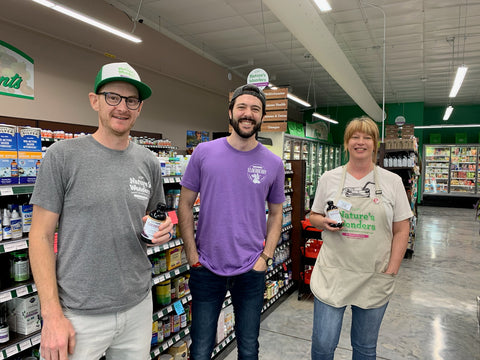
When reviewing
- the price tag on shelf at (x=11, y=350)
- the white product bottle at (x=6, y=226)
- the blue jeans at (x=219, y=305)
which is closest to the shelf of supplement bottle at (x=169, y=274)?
the blue jeans at (x=219, y=305)

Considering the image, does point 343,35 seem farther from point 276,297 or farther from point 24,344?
point 24,344

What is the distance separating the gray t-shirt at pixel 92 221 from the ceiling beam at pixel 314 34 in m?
4.23

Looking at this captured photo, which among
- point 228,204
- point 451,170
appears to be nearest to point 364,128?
point 228,204

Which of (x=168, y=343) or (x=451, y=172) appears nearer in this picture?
(x=168, y=343)

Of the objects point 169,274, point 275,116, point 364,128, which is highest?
point 275,116

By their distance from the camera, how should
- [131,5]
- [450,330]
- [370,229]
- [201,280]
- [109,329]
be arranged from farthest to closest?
1. [131,5]
2. [450,330]
3. [370,229]
4. [201,280]
5. [109,329]

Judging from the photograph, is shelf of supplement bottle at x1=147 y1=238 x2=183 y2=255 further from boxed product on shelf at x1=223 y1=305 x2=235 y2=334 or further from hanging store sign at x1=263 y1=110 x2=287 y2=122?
hanging store sign at x1=263 y1=110 x2=287 y2=122

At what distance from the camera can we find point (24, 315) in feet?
6.00

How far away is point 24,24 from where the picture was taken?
19.2 feet

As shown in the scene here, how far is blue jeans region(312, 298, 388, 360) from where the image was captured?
1984mm

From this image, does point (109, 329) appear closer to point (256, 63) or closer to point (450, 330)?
point (450, 330)

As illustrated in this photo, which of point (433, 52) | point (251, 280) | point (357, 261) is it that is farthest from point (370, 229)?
point (433, 52)

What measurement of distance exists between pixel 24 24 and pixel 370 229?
22.2ft

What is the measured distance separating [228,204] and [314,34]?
16.8ft
